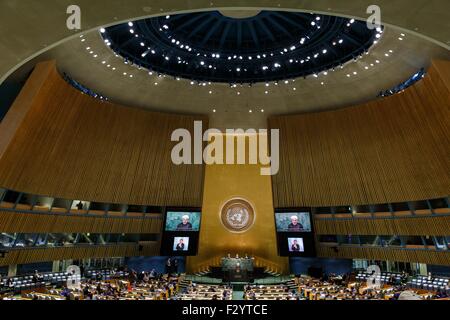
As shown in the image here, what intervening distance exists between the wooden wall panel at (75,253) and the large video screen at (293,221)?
9069 mm

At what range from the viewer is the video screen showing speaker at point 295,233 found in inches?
928

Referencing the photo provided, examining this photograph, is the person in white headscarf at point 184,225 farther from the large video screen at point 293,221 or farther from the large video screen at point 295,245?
the large video screen at point 295,245

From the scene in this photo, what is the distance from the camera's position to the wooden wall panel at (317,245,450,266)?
18.3m

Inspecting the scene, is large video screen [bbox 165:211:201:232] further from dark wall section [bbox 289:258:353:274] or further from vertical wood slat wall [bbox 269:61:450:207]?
dark wall section [bbox 289:258:353:274]

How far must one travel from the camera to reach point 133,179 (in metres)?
22.9

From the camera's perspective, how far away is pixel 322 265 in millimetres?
26422

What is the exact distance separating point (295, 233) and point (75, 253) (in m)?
14.7

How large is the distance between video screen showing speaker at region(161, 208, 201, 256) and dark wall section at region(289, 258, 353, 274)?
8.90 meters

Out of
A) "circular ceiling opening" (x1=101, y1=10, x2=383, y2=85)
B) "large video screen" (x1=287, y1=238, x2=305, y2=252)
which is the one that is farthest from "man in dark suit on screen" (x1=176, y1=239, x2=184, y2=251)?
"circular ceiling opening" (x1=101, y1=10, x2=383, y2=85)

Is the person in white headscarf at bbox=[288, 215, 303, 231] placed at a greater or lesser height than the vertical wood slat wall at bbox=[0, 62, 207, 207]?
lesser

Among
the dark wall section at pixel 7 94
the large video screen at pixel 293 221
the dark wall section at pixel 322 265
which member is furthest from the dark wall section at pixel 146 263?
the dark wall section at pixel 7 94

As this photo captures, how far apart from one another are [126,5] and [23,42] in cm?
285
